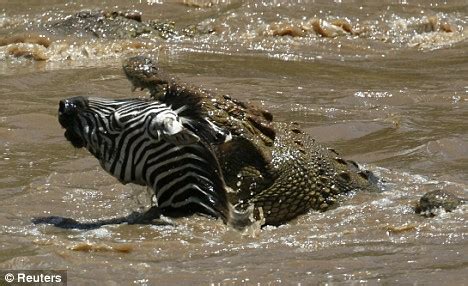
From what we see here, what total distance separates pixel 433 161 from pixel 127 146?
282 cm

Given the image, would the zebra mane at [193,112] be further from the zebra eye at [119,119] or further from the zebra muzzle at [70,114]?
the zebra muzzle at [70,114]

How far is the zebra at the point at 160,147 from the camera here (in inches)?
224

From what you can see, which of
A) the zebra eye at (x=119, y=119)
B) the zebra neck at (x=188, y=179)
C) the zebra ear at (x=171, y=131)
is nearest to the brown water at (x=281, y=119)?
the zebra neck at (x=188, y=179)

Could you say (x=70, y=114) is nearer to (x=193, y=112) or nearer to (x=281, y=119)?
(x=193, y=112)

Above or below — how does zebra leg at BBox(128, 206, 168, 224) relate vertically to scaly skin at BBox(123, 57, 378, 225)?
below

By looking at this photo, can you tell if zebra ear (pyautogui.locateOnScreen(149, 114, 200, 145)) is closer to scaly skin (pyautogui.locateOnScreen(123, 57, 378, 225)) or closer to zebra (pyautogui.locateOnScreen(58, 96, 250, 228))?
zebra (pyautogui.locateOnScreen(58, 96, 250, 228))

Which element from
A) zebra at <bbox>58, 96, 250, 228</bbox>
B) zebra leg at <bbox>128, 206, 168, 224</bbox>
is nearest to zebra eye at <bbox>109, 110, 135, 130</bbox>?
zebra at <bbox>58, 96, 250, 228</bbox>

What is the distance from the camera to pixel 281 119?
9227 mm

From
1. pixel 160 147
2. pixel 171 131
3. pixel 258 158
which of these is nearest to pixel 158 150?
pixel 160 147

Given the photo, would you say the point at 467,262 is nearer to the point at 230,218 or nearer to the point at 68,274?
the point at 230,218

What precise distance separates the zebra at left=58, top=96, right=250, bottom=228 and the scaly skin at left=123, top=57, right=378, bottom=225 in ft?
0.29

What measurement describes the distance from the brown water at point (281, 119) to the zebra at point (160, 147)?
13cm

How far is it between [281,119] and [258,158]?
133 inches

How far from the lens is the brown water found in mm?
5184
